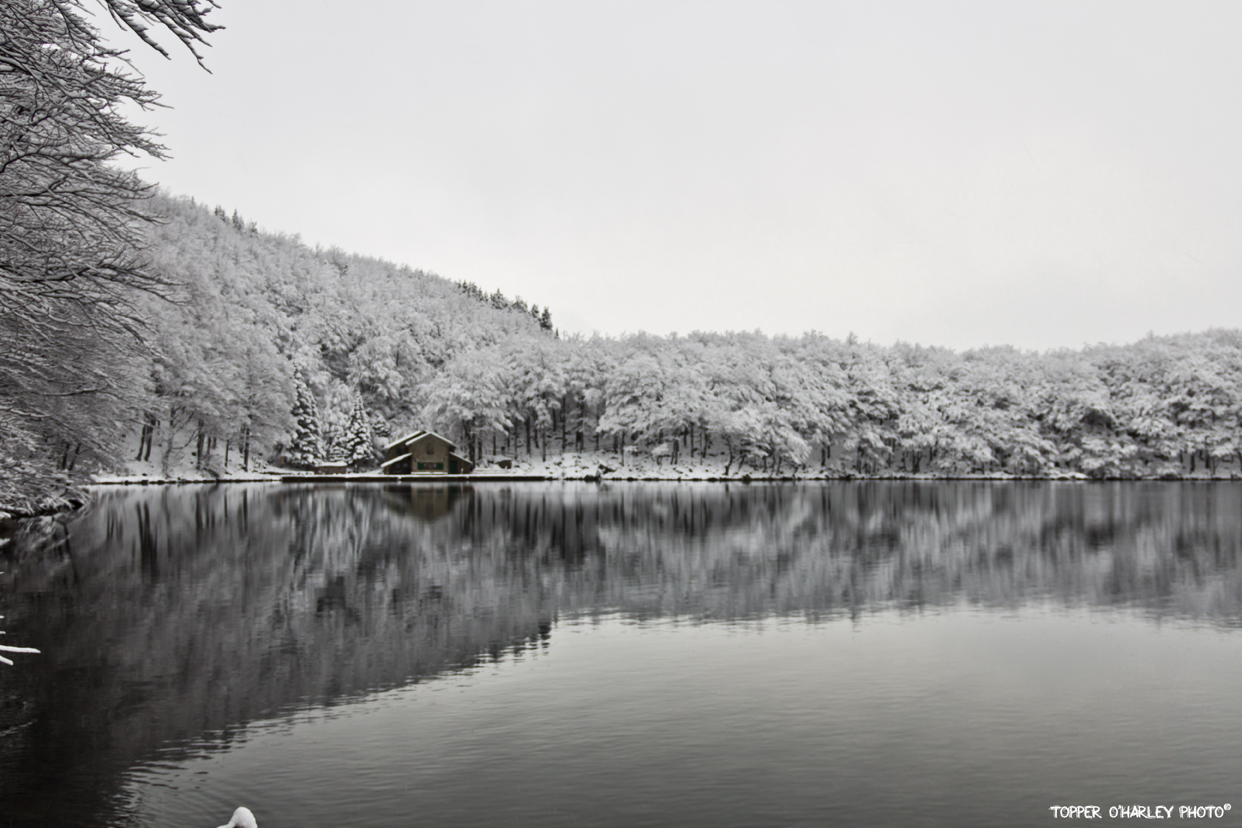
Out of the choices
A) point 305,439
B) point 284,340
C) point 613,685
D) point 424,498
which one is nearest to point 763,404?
point 424,498

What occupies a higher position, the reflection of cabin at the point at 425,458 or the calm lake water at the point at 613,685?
the reflection of cabin at the point at 425,458

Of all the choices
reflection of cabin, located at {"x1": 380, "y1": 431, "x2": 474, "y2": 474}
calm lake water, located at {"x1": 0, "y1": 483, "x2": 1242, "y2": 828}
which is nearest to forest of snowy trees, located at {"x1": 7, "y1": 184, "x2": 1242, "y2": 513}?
reflection of cabin, located at {"x1": 380, "y1": 431, "x2": 474, "y2": 474}

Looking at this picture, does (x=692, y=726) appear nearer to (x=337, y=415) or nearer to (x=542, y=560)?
(x=542, y=560)

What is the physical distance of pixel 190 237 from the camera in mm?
134375

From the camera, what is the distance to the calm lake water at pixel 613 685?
30.1ft

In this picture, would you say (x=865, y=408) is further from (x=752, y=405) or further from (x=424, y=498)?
(x=424, y=498)

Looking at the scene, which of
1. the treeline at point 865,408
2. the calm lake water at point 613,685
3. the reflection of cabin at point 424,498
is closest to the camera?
the calm lake water at point 613,685

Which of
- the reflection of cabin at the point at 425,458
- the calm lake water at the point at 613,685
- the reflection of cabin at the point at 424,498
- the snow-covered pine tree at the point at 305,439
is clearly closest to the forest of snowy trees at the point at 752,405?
the snow-covered pine tree at the point at 305,439

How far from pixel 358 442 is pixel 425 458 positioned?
40.2 feet

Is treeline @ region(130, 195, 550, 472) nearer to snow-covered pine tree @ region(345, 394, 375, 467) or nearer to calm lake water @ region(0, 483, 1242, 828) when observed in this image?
snow-covered pine tree @ region(345, 394, 375, 467)

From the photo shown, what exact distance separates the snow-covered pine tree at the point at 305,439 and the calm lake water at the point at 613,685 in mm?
67869

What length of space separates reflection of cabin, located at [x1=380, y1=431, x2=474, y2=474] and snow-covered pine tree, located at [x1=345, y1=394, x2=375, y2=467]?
773 cm

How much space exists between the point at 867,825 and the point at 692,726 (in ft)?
10.8

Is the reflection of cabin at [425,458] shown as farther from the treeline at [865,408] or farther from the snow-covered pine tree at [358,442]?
the snow-covered pine tree at [358,442]
